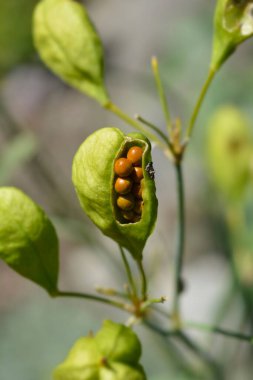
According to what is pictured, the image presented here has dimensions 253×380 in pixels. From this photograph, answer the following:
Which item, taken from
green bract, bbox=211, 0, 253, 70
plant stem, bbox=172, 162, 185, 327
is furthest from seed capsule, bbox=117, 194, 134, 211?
green bract, bbox=211, 0, 253, 70

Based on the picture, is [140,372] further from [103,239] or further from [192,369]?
[103,239]

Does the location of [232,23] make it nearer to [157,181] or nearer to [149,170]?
[149,170]

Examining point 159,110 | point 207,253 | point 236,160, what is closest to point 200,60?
point 159,110

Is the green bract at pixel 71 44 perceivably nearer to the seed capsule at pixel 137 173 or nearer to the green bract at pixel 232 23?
the green bract at pixel 232 23

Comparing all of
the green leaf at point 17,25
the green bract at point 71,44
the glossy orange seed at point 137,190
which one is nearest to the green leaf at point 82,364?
the glossy orange seed at point 137,190

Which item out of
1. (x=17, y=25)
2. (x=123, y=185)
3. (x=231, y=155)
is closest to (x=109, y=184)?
(x=123, y=185)

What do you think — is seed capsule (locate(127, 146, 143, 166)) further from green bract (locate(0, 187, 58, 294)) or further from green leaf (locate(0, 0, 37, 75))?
green leaf (locate(0, 0, 37, 75))
